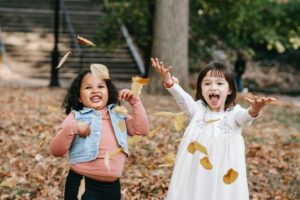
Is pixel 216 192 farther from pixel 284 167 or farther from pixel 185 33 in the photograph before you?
pixel 185 33

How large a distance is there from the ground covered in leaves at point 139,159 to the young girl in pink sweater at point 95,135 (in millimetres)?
503

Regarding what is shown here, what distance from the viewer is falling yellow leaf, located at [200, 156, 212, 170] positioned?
4145 millimetres

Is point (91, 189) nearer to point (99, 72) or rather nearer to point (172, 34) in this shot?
point (99, 72)

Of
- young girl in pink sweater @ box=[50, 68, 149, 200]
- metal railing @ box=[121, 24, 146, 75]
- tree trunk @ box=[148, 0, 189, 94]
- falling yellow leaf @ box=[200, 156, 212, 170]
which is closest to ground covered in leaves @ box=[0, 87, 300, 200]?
young girl in pink sweater @ box=[50, 68, 149, 200]

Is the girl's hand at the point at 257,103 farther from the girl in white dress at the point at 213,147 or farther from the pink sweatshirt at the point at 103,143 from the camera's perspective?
the pink sweatshirt at the point at 103,143

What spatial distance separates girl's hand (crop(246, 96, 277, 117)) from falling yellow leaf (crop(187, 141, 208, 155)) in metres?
0.41

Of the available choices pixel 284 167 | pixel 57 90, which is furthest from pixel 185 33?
pixel 284 167

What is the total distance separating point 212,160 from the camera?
→ 13.8ft

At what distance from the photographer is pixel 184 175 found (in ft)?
14.0

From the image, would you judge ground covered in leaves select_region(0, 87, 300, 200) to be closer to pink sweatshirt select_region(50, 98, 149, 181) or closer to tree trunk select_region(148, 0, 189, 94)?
pink sweatshirt select_region(50, 98, 149, 181)

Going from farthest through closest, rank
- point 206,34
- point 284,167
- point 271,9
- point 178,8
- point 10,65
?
point 10,65 → point 206,34 → point 271,9 → point 178,8 → point 284,167

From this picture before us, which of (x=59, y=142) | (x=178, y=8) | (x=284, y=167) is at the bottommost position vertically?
(x=284, y=167)

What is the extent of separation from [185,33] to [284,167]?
22.1 ft

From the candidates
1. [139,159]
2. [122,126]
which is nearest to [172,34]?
[139,159]
